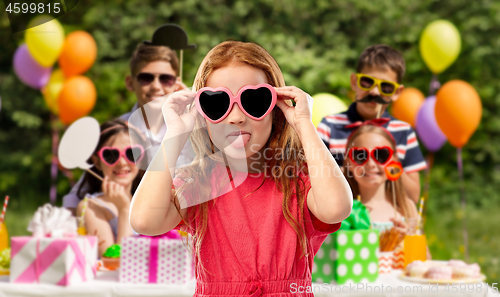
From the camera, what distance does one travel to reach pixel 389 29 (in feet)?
22.8

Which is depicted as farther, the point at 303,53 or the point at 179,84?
the point at 303,53

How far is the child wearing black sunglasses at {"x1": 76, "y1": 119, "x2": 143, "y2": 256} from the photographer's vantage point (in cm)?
214

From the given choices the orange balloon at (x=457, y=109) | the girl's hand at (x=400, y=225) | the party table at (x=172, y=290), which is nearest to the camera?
the party table at (x=172, y=290)

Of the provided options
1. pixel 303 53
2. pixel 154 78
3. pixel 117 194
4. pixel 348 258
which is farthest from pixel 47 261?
pixel 303 53

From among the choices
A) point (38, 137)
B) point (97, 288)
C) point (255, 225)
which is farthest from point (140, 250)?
point (38, 137)

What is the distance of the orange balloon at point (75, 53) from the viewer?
473cm

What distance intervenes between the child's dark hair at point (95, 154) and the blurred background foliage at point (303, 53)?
4.19 meters

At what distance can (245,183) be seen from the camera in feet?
4.20

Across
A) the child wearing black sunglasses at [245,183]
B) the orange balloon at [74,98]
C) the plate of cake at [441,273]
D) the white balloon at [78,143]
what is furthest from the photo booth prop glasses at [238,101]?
the orange balloon at [74,98]

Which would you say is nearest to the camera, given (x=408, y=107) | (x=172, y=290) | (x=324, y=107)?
(x=172, y=290)

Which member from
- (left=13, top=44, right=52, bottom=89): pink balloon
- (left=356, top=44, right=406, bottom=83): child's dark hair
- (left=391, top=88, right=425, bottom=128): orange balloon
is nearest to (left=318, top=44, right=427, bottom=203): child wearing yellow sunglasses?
(left=356, top=44, right=406, bottom=83): child's dark hair

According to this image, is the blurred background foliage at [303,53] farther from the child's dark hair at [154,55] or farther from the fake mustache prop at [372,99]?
the fake mustache prop at [372,99]

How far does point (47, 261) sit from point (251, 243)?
3.08 feet

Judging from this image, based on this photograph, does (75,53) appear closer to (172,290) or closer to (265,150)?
(172,290)
